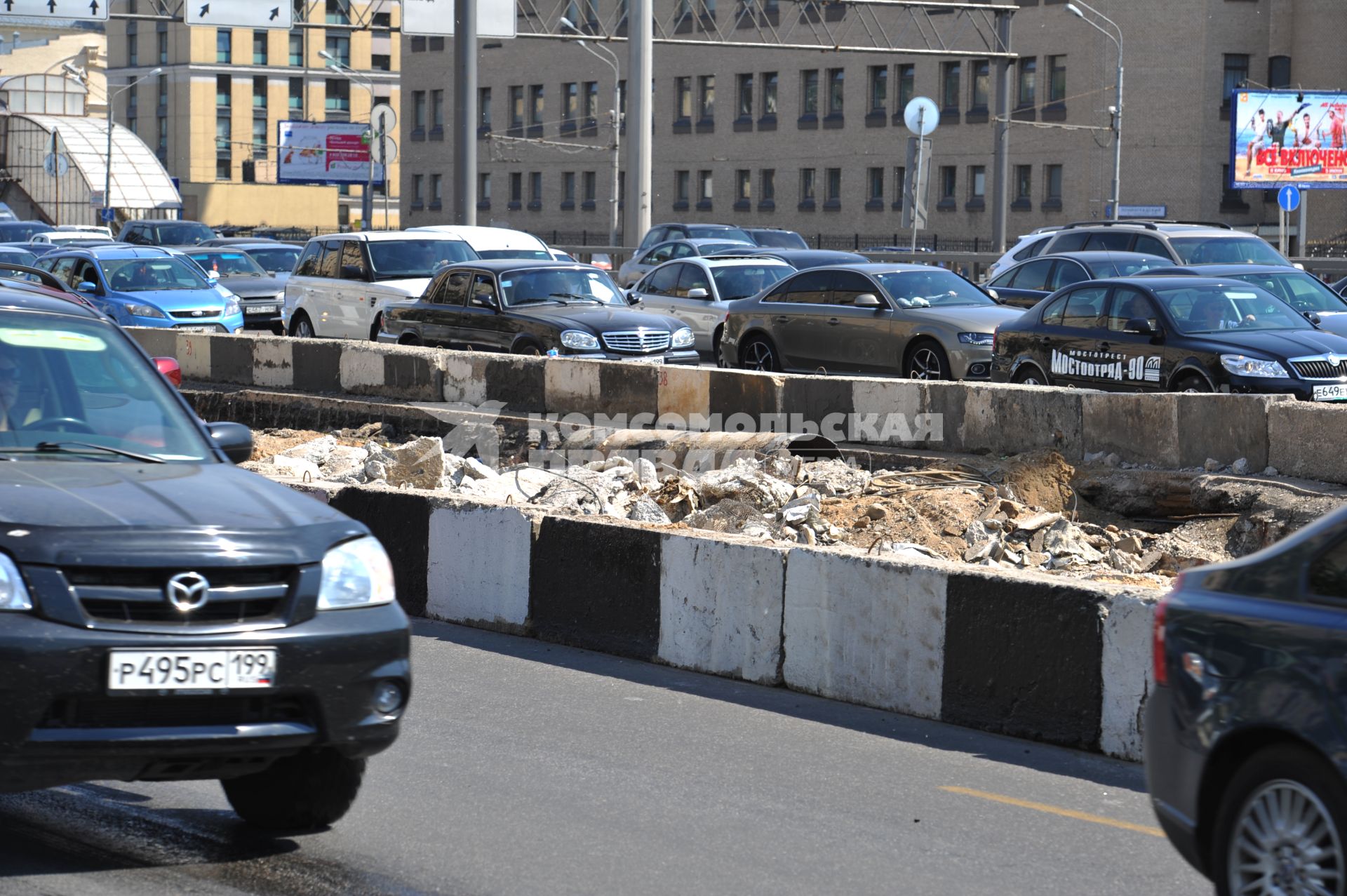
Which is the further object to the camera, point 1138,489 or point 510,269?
point 510,269

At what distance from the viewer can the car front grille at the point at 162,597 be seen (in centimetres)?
504

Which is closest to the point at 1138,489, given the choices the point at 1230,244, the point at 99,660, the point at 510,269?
the point at 99,660

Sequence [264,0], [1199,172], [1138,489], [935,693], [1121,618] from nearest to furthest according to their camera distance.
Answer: [1121,618], [935,693], [1138,489], [264,0], [1199,172]

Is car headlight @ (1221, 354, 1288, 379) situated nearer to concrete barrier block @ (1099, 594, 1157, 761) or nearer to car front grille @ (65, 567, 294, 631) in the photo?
concrete barrier block @ (1099, 594, 1157, 761)

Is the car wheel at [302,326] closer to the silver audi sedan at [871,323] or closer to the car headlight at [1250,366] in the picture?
the silver audi sedan at [871,323]

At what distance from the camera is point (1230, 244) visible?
2406 centimetres

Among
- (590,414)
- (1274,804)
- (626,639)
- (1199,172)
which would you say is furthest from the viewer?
(1199,172)

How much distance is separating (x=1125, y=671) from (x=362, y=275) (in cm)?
1945

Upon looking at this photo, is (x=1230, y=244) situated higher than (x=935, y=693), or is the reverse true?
(x=1230, y=244)

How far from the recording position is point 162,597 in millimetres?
5090

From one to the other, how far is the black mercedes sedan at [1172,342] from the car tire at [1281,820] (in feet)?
38.2

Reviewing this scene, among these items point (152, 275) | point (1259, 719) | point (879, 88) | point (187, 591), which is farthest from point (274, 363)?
point (879, 88)

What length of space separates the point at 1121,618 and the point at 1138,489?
5.21m

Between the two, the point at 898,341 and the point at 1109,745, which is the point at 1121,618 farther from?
the point at 898,341
